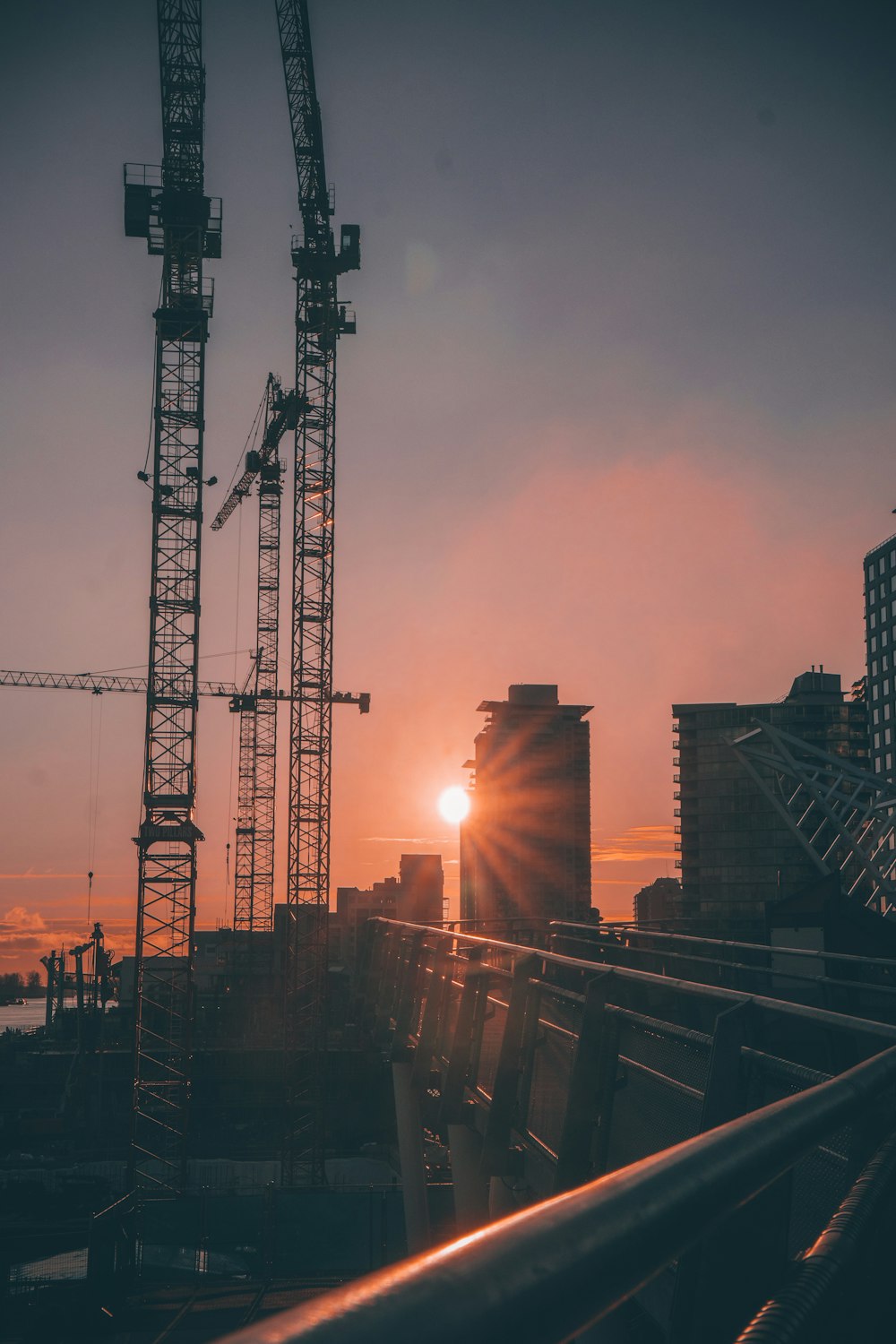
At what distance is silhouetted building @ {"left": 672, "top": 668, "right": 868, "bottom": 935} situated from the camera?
4628 inches

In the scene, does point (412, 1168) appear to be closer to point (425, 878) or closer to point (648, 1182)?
point (648, 1182)

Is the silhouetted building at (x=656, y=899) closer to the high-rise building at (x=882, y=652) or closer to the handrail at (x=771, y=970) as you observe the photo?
the high-rise building at (x=882, y=652)

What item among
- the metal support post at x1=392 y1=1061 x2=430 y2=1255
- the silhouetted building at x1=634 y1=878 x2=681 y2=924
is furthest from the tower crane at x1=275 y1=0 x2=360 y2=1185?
the silhouetted building at x1=634 y1=878 x2=681 y2=924

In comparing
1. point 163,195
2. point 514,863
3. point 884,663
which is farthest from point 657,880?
point 163,195

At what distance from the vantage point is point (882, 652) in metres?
87.9

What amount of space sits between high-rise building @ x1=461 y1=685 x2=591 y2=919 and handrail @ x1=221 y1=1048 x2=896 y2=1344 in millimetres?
158244

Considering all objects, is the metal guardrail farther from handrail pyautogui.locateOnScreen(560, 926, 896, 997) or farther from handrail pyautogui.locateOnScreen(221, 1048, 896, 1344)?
handrail pyautogui.locateOnScreen(221, 1048, 896, 1344)

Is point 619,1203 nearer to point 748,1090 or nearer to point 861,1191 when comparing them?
point 861,1191

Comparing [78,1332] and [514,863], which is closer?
[78,1332]

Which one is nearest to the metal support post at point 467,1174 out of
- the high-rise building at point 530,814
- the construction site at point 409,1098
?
the construction site at point 409,1098

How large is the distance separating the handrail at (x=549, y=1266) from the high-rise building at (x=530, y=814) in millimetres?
158244

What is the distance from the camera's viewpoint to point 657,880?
7008 inches

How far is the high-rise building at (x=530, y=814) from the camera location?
164500 millimetres

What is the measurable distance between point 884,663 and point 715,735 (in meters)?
35.8
